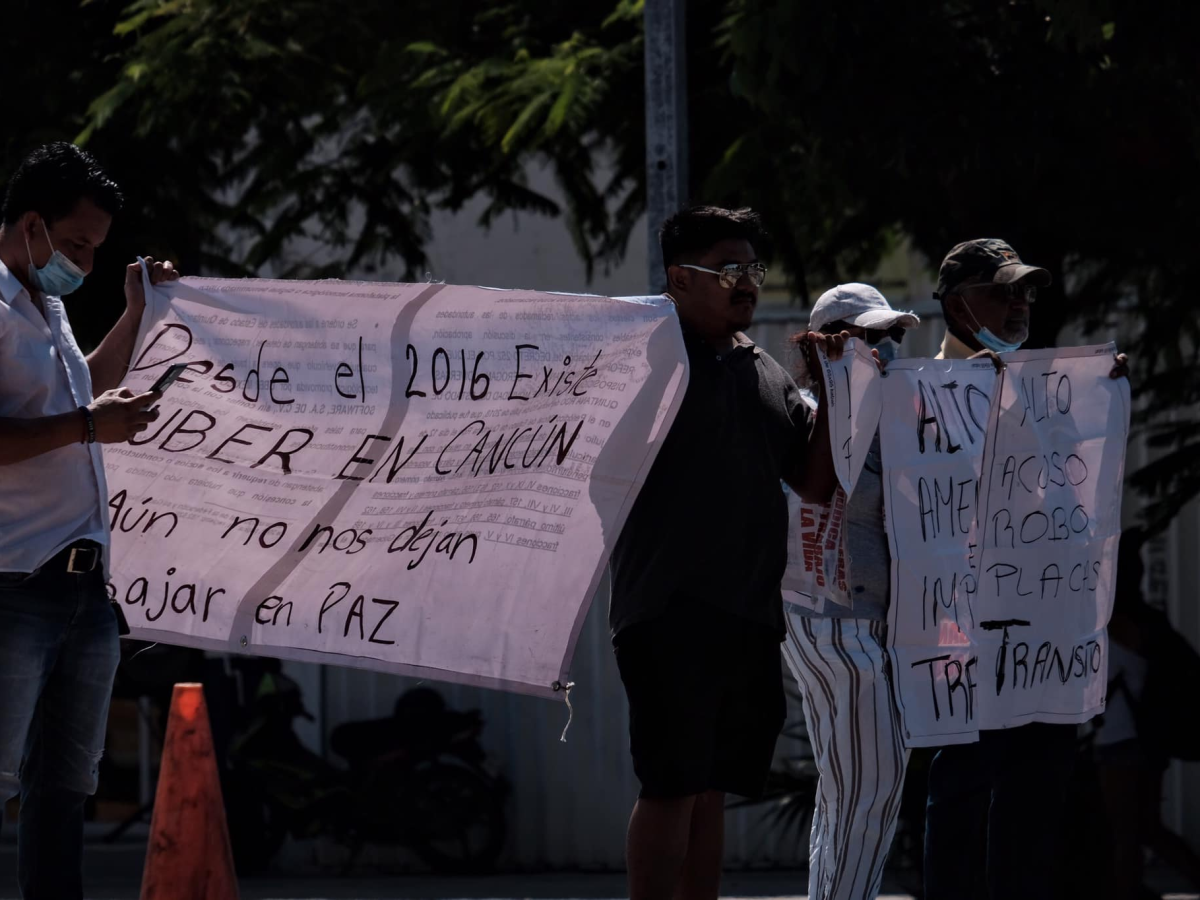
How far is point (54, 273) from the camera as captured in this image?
4.00 m

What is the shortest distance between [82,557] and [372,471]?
37.8 inches

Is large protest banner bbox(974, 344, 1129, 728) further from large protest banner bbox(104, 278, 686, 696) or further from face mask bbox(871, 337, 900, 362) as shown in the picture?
large protest banner bbox(104, 278, 686, 696)

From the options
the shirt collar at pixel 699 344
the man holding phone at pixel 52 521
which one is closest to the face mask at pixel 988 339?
the shirt collar at pixel 699 344

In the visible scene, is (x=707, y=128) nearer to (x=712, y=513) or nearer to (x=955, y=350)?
(x=955, y=350)

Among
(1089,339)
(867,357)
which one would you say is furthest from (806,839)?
(867,357)

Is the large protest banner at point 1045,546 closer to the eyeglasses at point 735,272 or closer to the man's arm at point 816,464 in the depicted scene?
the man's arm at point 816,464

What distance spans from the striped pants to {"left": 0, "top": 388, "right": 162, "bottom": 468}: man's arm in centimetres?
183

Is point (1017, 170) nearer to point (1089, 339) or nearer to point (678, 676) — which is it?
point (1089, 339)

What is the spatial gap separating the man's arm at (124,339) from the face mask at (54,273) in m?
0.60

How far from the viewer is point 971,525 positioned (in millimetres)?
5043

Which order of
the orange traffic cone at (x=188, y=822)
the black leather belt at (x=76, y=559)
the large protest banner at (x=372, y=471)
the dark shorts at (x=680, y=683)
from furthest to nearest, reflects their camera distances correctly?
the orange traffic cone at (x=188, y=822)
the large protest banner at (x=372, y=471)
the dark shorts at (x=680, y=683)
the black leather belt at (x=76, y=559)

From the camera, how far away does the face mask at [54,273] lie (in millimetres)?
3992

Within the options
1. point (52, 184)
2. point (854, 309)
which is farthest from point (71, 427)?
point (854, 309)

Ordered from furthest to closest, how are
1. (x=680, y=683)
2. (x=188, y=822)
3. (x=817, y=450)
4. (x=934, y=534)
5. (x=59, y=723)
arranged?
(x=188, y=822), (x=934, y=534), (x=817, y=450), (x=680, y=683), (x=59, y=723)
